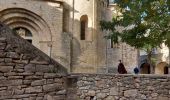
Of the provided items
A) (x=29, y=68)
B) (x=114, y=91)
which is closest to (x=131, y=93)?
(x=114, y=91)

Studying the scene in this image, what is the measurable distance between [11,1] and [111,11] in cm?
804

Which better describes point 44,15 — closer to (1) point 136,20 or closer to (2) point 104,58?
(2) point 104,58

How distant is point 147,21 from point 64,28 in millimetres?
10449

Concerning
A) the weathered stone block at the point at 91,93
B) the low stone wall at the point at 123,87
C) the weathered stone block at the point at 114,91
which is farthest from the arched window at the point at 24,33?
the weathered stone block at the point at 114,91

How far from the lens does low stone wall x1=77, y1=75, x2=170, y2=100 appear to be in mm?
9789

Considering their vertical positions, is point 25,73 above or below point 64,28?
below

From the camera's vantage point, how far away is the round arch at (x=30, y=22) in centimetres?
1858

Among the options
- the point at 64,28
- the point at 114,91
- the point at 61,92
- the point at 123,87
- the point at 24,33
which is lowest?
the point at 114,91

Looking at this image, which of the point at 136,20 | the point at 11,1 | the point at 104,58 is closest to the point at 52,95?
the point at 136,20

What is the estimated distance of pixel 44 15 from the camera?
1912 centimetres

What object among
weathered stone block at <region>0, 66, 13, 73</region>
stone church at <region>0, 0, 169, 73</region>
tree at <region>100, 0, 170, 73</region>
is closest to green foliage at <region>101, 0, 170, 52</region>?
tree at <region>100, 0, 170, 73</region>

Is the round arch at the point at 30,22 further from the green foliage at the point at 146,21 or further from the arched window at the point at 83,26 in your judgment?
the green foliage at the point at 146,21

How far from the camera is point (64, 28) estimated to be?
66.5ft

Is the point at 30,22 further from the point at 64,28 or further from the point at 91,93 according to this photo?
the point at 91,93
